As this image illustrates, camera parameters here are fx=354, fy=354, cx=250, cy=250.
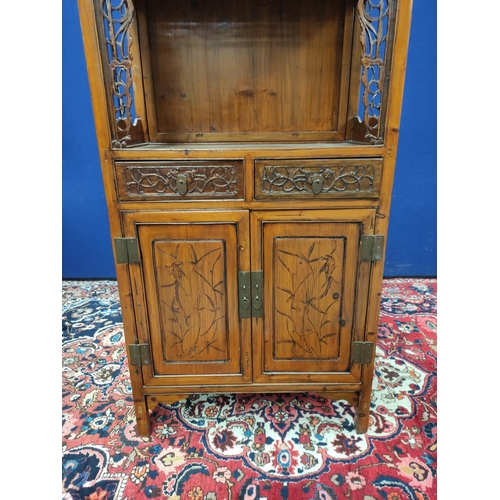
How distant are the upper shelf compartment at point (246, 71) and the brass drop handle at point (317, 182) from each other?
0.84 ft

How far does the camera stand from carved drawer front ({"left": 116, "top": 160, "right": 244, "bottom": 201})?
44.4 inches

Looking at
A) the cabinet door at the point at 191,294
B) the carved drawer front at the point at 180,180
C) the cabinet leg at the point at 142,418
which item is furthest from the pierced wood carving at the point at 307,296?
the cabinet leg at the point at 142,418

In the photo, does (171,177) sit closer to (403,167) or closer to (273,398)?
(273,398)

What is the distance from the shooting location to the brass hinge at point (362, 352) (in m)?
1.31

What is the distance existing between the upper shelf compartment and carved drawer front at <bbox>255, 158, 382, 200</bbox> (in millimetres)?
176

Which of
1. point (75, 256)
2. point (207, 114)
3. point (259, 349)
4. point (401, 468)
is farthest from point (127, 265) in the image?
point (75, 256)

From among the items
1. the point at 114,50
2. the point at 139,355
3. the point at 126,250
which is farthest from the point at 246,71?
the point at 139,355

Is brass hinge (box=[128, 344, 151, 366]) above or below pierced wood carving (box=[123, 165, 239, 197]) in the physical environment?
below

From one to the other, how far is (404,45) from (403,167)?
4.60 feet

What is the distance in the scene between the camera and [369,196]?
1.16 m

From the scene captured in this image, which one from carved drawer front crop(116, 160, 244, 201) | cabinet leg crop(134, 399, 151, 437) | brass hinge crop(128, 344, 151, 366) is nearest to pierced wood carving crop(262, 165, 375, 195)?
carved drawer front crop(116, 160, 244, 201)

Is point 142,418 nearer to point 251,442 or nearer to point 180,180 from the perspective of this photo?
point 251,442

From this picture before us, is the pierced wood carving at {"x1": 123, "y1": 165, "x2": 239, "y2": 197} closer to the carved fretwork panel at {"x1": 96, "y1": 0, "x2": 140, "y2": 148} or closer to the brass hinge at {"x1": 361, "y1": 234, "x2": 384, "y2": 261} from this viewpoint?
the carved fretwork panel at {"x1": 96, "y1": 0, "x2": 140, "y2": 148}

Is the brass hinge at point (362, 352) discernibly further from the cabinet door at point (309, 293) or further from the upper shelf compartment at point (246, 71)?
the upper shelf compartment at point (246, 71)
